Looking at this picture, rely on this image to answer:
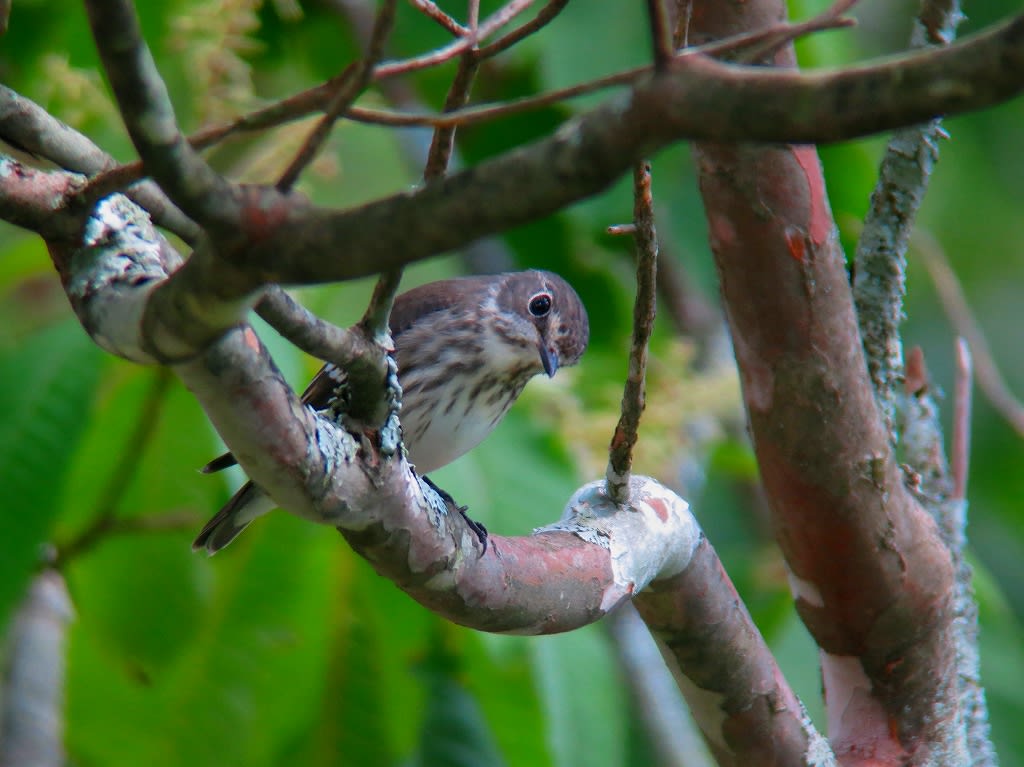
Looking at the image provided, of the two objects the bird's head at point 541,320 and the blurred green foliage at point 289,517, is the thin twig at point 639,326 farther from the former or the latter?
the bird's head at point 541,320

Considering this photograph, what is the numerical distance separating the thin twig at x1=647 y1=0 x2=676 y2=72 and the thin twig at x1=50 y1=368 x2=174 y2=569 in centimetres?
253

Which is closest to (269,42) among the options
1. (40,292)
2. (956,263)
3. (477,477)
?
(40,292)

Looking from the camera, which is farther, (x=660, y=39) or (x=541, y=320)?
(x=541, y=320)

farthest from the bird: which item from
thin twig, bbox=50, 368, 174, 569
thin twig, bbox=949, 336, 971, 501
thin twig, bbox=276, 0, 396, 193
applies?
thin twig, bbox=276, 0, 396, 193

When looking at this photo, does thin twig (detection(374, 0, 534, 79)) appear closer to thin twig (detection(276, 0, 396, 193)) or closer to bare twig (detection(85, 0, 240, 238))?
thin twig (detection(276, 0, 396, 193))

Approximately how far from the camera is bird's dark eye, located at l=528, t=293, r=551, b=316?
3.58 metres

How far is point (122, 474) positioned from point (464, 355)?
104cm

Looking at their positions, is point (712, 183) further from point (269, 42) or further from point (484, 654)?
point (269, 42)

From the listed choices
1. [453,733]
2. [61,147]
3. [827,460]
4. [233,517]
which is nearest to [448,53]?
[61,147]

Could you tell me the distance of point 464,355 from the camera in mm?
3312

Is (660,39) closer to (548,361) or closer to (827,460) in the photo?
(827,460)

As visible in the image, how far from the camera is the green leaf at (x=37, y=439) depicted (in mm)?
3014

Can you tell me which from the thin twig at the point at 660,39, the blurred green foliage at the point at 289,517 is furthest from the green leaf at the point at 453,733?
the thin twig at the point at 660,39

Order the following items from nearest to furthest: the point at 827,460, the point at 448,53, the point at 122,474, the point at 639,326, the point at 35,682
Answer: the point at 448,53 → the point at 639,326 → the point at 827,460 → the point at 122,474 → the point at 35,682
